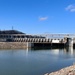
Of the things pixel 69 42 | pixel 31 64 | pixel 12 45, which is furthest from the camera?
pixel 69 42

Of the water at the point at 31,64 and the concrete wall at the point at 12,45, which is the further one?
the concrete wall at the point at 12,45

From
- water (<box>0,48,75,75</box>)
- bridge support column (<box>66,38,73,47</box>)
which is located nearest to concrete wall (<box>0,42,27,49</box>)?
bridge support column (<box>66,38,73,47</box>)

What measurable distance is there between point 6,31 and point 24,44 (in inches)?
1830

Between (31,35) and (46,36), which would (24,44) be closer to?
(46,36)

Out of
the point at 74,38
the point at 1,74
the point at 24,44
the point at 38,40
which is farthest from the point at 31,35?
the point at 1,74

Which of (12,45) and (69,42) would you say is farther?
(69,42)

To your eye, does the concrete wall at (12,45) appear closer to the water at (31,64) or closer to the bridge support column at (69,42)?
the bridge support column at (69,42)

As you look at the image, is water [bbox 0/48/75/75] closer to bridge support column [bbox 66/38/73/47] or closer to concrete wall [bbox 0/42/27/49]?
concrete wall [bbox 0/42/27/49]

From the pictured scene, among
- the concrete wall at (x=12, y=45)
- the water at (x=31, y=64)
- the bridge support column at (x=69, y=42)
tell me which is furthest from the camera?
the bridge support column at (x=69, y=42)

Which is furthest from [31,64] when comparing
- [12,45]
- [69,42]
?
[69,42]

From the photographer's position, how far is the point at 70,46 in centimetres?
6531

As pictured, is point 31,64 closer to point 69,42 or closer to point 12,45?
point 12,45

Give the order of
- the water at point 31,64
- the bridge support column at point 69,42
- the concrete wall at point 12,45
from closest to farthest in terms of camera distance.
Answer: the water at point 31,64, the concrete wall at point 12,45, the bridge support column at point 69,42


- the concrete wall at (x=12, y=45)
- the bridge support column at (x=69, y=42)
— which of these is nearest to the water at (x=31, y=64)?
the concrete wall at (x=12, y=45)
